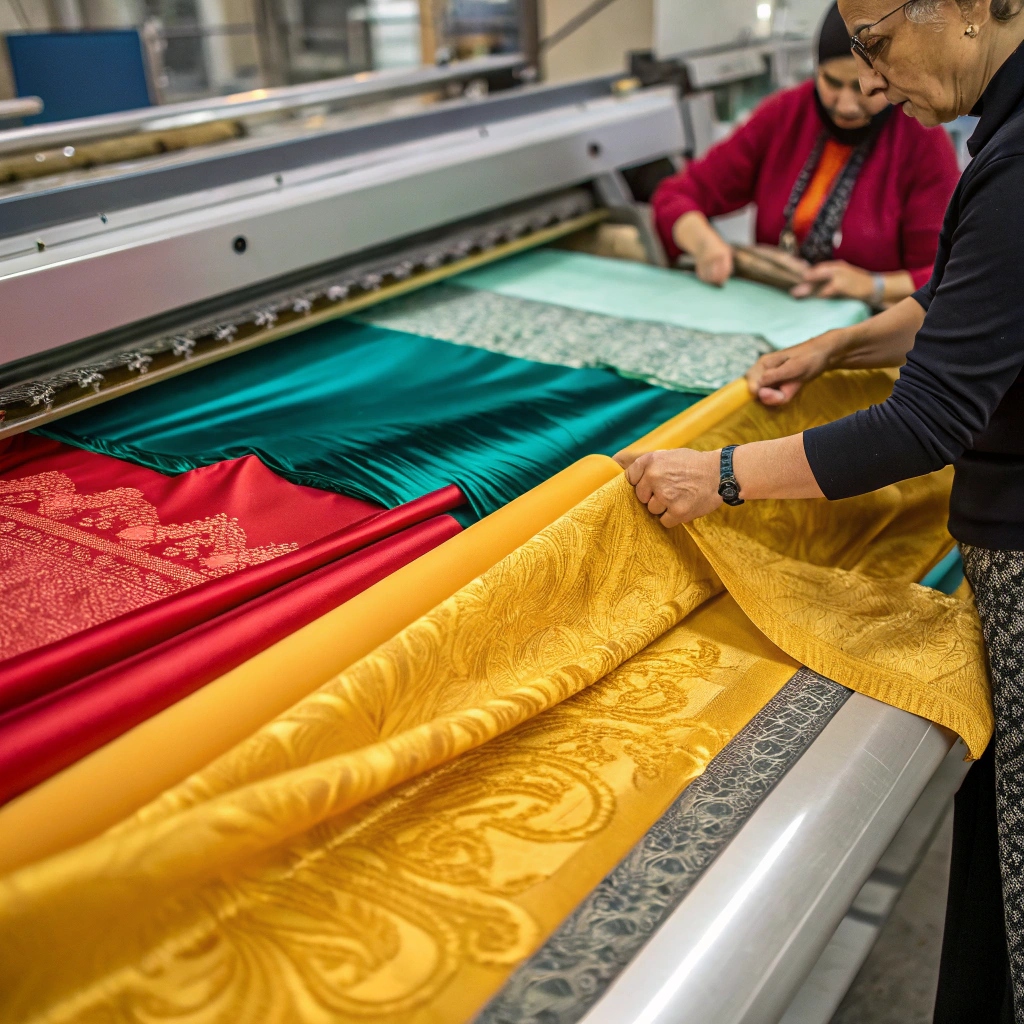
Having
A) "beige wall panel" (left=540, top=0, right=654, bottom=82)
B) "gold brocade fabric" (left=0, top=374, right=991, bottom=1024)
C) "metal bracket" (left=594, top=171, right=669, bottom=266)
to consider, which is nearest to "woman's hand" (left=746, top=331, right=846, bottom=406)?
"gold brocade fabric" (left=0, top=374, right=991, bottom=1024)

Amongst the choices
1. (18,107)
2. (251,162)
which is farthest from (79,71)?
(251,162)

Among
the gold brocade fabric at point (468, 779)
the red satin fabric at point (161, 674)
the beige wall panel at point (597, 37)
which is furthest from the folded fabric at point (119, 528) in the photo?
the beige wall panel at point (597, 37)

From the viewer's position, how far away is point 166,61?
3.62m

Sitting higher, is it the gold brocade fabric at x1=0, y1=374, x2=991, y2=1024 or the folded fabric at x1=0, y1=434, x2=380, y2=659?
the folded fabric at x1=0, y1=434, x2=380, y2=659

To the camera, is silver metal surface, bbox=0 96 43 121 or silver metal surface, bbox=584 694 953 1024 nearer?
silver metal surface, bbox=584 694 953 1024

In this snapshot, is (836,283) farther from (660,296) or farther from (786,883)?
(786,883)

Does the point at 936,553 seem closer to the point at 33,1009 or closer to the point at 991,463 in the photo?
the point at 991,463

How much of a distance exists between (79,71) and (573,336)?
1918mm

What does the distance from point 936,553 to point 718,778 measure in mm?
672

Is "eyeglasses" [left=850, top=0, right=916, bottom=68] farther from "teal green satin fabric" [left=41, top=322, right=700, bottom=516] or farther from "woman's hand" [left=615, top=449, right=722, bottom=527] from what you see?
"teal green satin fabric" [left=41, top=322, right=700, bottom=516]

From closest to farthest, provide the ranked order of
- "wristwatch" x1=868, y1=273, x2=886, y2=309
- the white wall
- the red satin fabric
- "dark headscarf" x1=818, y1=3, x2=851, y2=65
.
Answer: the red satin fabric, "dark headscarf" x1=818, y1=3, x2=851, y2=65, "wristwatch" x1=868, y1=273, x2=886, y2=309, the white wall

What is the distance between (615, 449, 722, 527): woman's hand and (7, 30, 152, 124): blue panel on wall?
2.29 m

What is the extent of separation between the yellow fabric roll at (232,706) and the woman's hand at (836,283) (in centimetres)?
113

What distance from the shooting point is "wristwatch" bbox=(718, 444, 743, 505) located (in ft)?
3.74
